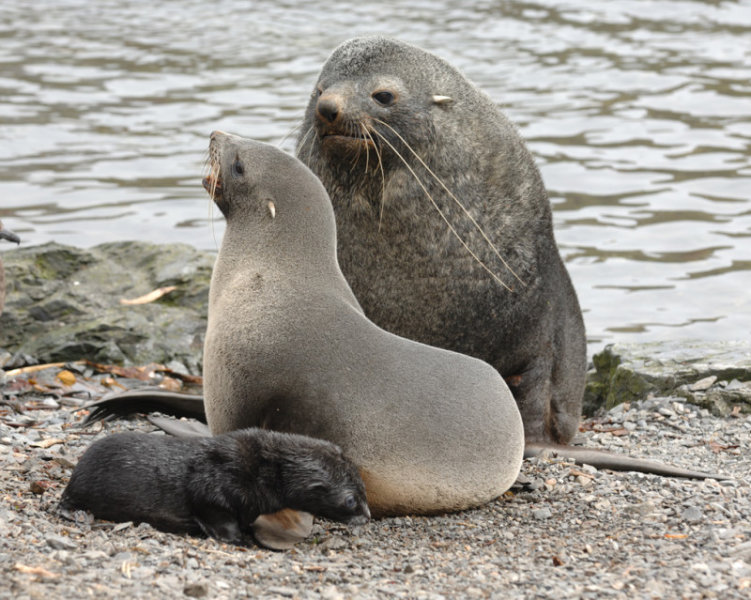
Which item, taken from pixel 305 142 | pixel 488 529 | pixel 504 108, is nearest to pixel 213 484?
pixel 488 529

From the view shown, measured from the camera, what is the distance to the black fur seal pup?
4555mm

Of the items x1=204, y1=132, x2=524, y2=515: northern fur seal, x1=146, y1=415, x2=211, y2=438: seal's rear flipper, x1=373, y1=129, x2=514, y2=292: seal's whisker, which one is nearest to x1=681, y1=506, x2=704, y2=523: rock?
x1=204, y1=132, x2=524, y2=515: northern fur seal

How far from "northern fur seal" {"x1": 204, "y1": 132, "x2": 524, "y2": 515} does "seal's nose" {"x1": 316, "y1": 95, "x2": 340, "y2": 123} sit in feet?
1.63

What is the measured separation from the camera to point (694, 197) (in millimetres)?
11500

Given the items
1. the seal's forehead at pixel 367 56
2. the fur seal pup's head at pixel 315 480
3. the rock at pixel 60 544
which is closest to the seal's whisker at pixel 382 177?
the seal's forehead at pixel 367 56

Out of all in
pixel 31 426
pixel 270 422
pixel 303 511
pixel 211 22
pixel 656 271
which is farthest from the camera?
pixel 211 22

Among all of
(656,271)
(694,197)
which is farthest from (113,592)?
(694,197)

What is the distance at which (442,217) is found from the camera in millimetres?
6219

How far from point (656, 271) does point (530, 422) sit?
13.6 feet

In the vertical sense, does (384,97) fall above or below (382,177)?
above

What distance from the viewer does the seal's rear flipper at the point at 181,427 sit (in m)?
5.65

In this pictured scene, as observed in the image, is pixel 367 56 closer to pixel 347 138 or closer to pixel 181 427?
pixel 347 138

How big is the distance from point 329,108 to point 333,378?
1462mm

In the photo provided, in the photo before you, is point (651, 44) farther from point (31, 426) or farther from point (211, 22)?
point (31, 426)
